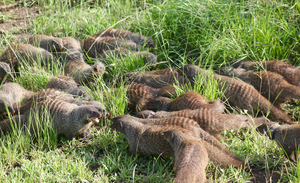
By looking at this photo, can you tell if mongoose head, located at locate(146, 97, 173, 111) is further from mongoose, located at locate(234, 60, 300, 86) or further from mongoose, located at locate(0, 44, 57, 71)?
mongoose, located at locate(0, 44, 57, 71)

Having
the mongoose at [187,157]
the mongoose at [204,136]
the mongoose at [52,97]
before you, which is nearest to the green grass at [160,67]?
the mongoose at [204,136]

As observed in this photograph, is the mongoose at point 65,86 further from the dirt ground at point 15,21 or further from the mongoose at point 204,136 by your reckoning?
the dirt ground at point 15,21

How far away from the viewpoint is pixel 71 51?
194 inches

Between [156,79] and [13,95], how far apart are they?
74.4 inches

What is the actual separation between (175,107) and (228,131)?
66 centimetres

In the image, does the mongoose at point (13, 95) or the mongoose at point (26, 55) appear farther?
the mongoose at point (26, 55)

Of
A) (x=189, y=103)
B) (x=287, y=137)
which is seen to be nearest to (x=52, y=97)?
(x=189, y=103)

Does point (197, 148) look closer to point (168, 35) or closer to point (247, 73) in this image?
point (247, 73)

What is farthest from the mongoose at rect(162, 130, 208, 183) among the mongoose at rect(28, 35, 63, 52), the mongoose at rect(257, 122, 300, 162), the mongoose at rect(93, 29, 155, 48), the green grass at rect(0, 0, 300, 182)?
the mongoose at rect(28, 35, 63, 52)

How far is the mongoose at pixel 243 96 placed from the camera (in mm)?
3498

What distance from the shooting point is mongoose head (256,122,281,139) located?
10.0ft

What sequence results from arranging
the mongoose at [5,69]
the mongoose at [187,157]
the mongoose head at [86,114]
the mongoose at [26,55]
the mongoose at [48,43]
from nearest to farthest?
the mongoose at [187,157] < the mongoose head at [86,114] < the mongoose at [5,69] < the mongoose at [26,55] < the mongoose at [48,43]

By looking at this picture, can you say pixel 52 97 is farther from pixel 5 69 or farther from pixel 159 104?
pixel 159 104

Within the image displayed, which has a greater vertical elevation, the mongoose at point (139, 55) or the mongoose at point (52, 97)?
the mongoose at point (139, 55)
